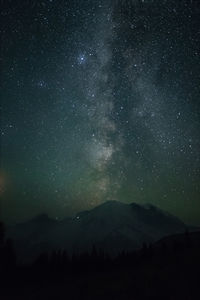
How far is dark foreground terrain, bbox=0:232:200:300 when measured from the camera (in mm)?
45281

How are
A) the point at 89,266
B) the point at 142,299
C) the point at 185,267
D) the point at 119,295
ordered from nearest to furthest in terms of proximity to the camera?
the point at 142,299 → the point at 119,295 → the point at 185,267 → the point at 89,266

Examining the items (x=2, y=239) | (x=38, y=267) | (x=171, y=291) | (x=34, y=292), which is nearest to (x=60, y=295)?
(x=34, y=292)

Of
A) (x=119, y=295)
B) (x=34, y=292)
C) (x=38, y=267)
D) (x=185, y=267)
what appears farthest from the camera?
(x=38, y=267)

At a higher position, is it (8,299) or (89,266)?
(89,266)

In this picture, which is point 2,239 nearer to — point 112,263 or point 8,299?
point 8,299

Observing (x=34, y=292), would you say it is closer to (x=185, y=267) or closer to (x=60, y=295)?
(x=60, y=295)

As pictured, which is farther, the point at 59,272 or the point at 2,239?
the point at 59,272

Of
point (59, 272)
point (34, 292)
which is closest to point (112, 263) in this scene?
point (59, 272)

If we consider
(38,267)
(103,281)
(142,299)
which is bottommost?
(142,299)

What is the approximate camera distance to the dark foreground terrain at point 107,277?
149 feet

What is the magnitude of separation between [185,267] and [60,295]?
2735 centimetres

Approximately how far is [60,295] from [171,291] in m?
19.7

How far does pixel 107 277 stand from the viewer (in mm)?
64062

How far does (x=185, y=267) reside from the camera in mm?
58906
